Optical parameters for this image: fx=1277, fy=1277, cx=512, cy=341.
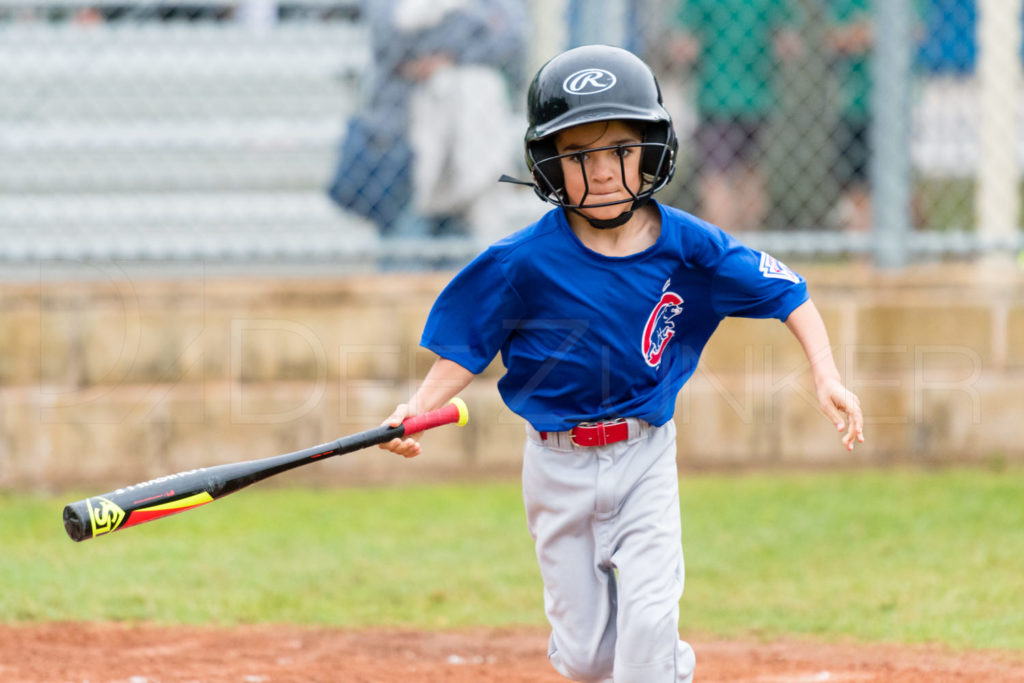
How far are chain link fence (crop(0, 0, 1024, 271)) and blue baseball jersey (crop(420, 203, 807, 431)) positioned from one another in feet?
9.11

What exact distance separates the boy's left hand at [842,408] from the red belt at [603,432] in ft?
1.54

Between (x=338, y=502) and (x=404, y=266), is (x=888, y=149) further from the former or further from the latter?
(x=338, y=502)

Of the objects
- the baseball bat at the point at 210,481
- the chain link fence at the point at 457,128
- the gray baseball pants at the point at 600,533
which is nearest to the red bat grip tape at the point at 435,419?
the baseball bat at the point at 210,481

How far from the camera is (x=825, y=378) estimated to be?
2982mm

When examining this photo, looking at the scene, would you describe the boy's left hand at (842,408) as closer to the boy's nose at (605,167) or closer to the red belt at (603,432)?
the red belt at (603,432)

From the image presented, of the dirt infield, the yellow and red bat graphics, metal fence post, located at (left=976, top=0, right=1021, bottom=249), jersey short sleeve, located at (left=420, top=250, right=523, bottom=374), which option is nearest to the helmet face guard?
jersey short sleeve, located at (left=420, top=250, right=523, bottom=374)

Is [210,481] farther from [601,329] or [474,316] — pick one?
[601,329]

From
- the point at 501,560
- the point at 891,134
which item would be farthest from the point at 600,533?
the point at 891,134

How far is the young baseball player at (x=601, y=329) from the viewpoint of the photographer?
2996 mm

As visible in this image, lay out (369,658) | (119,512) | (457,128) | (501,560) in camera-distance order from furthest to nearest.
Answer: (457,128), (501,560), (369,658), (119,512)

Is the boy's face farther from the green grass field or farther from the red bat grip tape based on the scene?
the green grass field

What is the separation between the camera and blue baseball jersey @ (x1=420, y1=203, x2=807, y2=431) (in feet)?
10.0

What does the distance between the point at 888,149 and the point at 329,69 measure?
9.04 feet

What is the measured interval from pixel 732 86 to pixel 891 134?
30.6 inches
